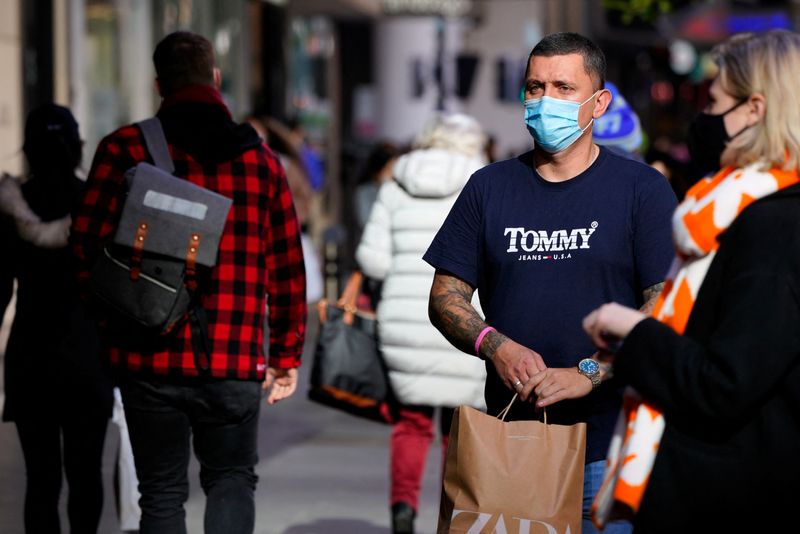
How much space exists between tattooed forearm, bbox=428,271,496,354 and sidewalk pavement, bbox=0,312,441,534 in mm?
2768

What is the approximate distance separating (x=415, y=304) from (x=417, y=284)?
0.09 metres

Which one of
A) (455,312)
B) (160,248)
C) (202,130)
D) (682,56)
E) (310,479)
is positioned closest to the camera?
(455,312)

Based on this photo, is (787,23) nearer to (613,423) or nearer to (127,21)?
(127,21)

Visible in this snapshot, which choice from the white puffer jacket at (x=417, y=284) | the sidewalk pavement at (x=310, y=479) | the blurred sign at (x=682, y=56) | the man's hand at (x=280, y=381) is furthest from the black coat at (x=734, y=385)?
the blurred sign at (x=682, y=56)

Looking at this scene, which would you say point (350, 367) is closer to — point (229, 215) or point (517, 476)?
point (229, 215)

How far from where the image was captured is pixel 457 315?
426 cm

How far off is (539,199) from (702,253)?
1.21 meters

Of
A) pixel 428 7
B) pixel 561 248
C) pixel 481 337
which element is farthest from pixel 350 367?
pixel 428 7

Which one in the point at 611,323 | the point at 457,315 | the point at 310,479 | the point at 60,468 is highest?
the point at 611,323

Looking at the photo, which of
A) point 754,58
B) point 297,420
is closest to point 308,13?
point 297,420

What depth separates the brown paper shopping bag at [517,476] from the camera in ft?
12.1

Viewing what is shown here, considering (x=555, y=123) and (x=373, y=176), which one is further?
(x=373, y=176)

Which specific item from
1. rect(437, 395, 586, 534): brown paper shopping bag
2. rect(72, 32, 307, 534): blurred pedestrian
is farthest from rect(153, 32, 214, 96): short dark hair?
rect(437, 395, 586, 534): brown paper shopping bag

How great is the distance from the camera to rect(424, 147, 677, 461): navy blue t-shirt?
13.5 ft
